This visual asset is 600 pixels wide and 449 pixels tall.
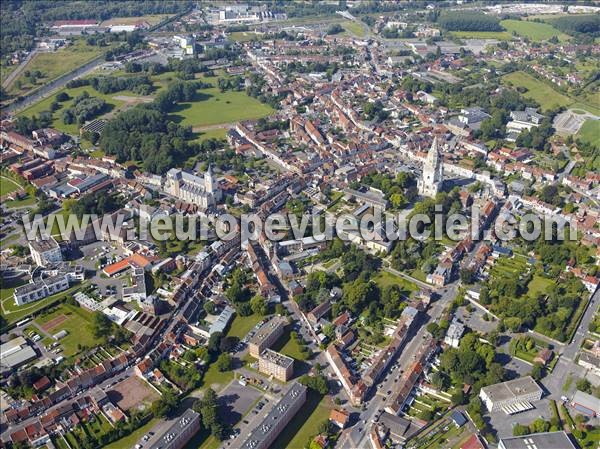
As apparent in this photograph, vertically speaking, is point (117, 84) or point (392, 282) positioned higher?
point (117, 84)

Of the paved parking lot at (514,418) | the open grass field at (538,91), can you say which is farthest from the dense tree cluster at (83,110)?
the open grass field at (538,91)

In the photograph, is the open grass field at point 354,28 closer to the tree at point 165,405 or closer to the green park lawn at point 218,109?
the green park lawn at point 218,109

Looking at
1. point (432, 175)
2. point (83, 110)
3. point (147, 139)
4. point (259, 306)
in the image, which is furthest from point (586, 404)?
point (83, 110)

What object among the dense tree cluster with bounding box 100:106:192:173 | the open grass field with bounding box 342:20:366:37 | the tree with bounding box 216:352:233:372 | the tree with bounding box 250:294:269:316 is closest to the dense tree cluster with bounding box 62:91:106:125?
the dense tree cluster with bounding box 100:106:192:173

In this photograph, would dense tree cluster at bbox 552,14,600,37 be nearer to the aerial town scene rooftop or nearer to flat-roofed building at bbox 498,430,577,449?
the aerial town scene rooftop

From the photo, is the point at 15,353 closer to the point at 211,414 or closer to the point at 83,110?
the point at 211,414

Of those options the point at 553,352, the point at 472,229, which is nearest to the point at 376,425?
the point at 553,352

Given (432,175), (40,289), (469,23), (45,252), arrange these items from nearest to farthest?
1. (40,289)
2. (45,252)
3. (432,175)
4. (469,23)

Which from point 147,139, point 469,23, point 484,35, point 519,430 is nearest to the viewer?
point 519,430
